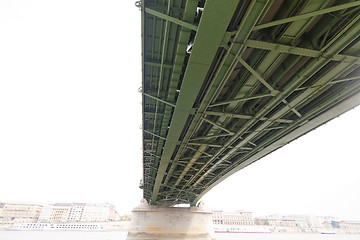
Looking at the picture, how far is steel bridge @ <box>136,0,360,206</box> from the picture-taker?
602cm

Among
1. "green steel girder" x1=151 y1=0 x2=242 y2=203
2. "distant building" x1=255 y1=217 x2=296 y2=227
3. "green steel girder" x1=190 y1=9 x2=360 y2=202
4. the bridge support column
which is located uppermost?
"distant building" x1=255 y1=217 x2=296 y2=227

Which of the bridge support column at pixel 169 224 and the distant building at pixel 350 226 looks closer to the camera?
the bridge support column at pixel 169 224

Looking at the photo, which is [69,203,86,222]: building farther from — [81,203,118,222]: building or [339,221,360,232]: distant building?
[339,221,360,232]: distant building

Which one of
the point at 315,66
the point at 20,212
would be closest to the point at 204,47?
the point at 315,66

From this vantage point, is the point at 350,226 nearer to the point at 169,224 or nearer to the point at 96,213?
the point at 169,224

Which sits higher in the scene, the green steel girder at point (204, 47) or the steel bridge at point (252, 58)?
the steel bridge at point (252, 58)

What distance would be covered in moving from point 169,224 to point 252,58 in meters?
36.3

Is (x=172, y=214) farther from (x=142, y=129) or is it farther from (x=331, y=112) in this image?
(x=331, y=112)

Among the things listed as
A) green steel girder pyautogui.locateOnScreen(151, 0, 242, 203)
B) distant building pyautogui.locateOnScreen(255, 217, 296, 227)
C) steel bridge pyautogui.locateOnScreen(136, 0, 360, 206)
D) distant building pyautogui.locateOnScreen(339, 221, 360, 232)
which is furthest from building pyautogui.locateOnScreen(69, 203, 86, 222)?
distant building pyautogui.locateOnScreen(339, 221, 360, 232)

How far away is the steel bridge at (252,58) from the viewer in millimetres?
6020

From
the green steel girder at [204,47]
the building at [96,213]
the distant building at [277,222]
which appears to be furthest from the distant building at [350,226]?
the green steel girder at [204,47]

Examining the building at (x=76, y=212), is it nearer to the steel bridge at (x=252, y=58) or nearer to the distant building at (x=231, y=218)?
the distant building at (x=231, y=218)

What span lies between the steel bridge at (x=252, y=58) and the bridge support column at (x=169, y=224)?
29126mm

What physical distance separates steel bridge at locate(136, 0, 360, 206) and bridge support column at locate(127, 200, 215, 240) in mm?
29126
